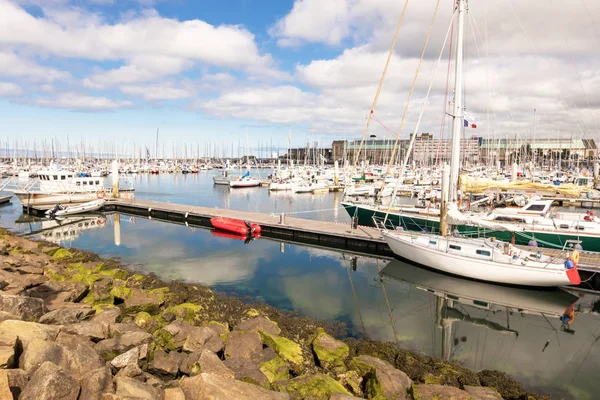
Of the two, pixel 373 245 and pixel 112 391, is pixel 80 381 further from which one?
pixel 373 245

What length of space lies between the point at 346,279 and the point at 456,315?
7378 mm

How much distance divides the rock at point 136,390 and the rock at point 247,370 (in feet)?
8.26

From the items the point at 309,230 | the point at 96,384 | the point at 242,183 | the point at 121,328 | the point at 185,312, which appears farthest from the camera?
the point at 242,183

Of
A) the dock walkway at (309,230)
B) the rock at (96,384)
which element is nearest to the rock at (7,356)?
the rock at (96,384)

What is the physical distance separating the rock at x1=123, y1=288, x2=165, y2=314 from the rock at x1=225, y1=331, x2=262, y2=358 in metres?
→ 4.55

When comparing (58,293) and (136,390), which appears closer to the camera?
(136,390)

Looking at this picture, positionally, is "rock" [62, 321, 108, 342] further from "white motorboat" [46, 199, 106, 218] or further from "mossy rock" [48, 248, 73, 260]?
"white motorboat" [46, 199, 106, 218]

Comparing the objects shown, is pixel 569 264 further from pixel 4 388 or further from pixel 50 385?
pixel 4 388

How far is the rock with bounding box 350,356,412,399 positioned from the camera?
1066 cm

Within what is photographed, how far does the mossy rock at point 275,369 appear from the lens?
35.8 ft

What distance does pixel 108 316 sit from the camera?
13000mm

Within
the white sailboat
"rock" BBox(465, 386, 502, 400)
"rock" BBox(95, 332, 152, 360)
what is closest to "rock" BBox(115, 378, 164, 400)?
"rock" BBox(95, 332, 152, 360)

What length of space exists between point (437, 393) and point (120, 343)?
8948 mm

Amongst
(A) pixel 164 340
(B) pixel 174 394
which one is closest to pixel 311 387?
(B) pixel 174 394
